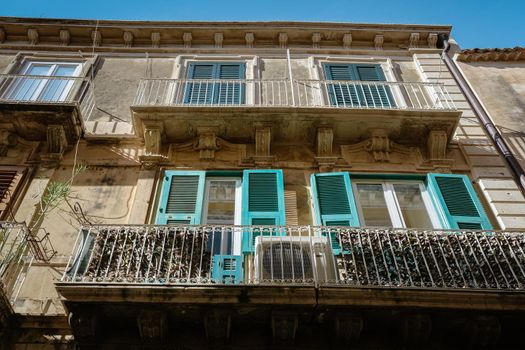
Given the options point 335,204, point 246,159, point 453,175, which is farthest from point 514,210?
point 246,159

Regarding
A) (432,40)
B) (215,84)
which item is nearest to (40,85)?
(215,84)

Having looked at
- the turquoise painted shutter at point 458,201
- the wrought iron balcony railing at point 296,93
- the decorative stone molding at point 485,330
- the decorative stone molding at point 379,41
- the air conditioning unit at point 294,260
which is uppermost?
the decorative stone molding at point 379,41

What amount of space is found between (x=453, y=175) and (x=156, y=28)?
8290mm

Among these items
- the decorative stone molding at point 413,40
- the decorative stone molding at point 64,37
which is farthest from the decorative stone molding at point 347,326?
the decorative stone molding at point 64,37

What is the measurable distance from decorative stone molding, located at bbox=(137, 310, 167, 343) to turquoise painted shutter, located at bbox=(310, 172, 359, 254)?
277 cm

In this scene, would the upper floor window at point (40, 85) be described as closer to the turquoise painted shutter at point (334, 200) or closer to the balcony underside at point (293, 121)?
the balcony underside at point (293, 121)

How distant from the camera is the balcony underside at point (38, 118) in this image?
9094 millimetres

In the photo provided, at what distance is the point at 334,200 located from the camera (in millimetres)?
8297

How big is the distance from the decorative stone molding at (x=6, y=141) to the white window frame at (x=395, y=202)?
21.3 feet

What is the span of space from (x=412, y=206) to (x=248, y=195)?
2.92 meters

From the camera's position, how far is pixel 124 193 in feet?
28.4

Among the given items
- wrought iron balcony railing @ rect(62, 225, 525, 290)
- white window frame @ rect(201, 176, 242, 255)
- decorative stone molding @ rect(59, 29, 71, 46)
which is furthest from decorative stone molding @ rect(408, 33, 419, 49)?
decorative stone molding @ rect(59, 29, 71, 46)

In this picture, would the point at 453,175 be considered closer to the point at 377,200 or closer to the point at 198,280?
the point at 377,200

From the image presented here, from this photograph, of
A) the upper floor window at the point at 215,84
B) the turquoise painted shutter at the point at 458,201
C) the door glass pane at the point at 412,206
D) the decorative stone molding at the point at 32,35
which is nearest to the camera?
the turquoise painted shutter at the point at 458,201
